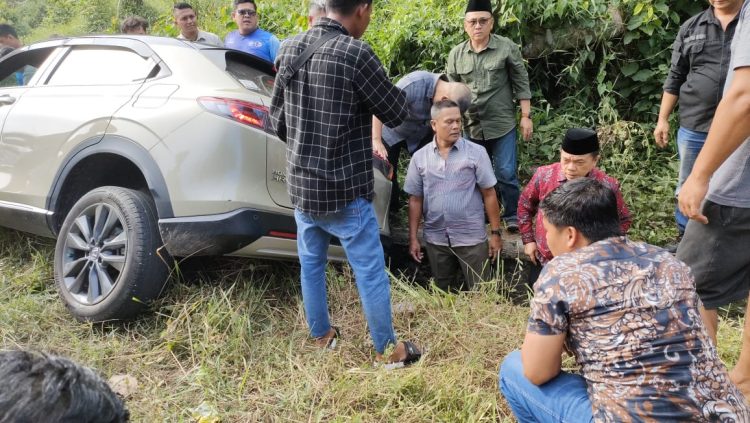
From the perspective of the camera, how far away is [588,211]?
6.38 ft

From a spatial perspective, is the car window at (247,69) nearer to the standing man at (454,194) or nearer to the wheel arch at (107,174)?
the wheel arch at (107,174)

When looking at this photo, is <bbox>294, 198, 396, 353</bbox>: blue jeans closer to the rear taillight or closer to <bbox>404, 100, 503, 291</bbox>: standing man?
the rear taillight

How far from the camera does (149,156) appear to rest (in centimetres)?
307

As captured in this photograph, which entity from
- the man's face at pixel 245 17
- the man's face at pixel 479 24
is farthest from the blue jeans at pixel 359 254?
the man's face at pixel 245 17

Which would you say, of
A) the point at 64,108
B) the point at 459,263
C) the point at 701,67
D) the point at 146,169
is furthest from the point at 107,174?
the point at 701,67

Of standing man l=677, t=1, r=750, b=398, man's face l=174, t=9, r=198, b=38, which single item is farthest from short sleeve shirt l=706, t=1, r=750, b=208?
man's face l=174, t=9, r=198, b=38

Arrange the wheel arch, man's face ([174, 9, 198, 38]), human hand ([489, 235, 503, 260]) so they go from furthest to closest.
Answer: man's face ([174, 9, 198, 38]), human hand ([489, 235, 503, 260]), the wheel arch

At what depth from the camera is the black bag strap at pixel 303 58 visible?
2646 millimetres

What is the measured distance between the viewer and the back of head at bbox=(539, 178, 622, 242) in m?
1.95

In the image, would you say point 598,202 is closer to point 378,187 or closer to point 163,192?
point 378,187

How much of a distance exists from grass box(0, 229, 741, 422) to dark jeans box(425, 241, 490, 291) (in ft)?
0.68

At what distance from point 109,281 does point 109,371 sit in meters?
0.49

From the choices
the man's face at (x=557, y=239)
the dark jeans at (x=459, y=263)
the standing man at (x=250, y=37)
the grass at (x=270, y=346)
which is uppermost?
the standing man at (x=250, y=37)

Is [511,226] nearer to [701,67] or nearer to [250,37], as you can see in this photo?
[701,67]
